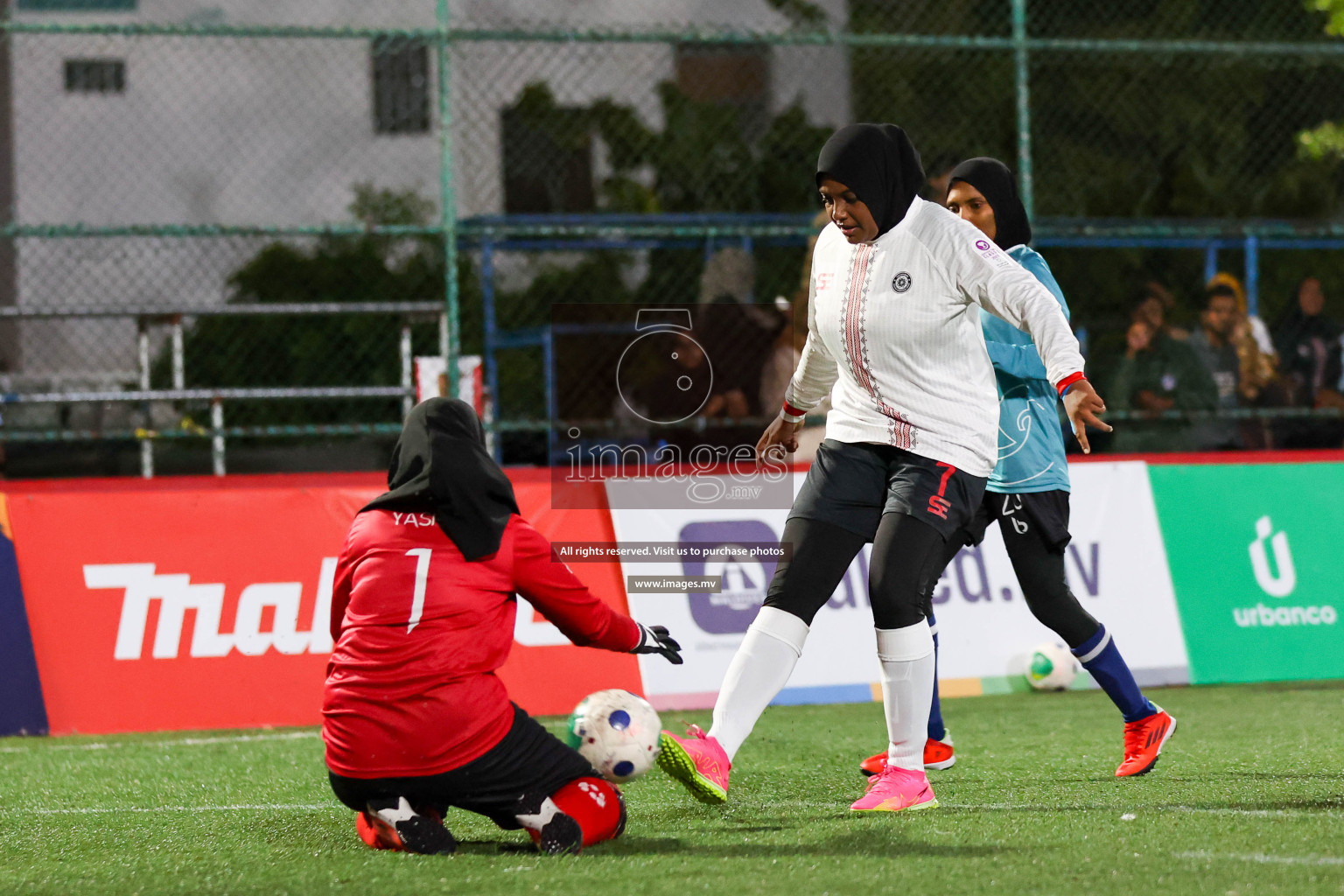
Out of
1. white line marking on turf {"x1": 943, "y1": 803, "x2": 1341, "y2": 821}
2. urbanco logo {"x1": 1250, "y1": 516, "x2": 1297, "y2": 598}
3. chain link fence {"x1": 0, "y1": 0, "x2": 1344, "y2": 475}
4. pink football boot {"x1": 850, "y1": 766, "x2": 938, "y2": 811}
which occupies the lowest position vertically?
white line marking on turf {"x1": 943, "y1": 803, "x2": 1341, "y2": 821}

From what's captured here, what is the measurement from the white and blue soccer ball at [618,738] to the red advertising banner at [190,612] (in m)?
3.08

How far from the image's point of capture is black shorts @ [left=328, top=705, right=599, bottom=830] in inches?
158

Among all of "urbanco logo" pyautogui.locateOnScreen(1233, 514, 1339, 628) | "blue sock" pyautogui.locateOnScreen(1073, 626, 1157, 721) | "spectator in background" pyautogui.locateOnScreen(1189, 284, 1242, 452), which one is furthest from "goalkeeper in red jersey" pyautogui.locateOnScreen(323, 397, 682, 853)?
"spectator in background" pyautogui.locateOnScreen(1189, 284, 1242, 452)

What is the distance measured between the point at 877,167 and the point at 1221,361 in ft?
21.9

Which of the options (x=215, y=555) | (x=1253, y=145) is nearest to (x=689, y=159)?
(x=1253, y=145)

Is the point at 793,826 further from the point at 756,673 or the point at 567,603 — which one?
the point at 567,603

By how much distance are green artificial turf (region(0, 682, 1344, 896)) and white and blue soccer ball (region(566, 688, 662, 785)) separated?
195mm

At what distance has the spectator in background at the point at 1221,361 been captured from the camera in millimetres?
10047

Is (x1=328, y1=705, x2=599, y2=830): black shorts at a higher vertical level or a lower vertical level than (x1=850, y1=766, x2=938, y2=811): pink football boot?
higher

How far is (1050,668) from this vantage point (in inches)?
305

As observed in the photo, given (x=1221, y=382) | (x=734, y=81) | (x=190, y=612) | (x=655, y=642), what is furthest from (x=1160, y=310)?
(x=655, y=642)

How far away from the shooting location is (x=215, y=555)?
7.30 metres

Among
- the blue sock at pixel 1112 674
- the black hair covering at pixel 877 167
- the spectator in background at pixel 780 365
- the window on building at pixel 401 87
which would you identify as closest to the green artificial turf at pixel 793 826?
the blue sock at pixel 1112 674

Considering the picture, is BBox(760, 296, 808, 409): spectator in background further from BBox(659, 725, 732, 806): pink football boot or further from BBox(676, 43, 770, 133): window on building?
BBox(659, 725, 732, 806): pink football boot
